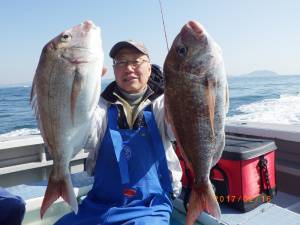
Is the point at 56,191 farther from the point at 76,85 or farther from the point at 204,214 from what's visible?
the point at 204,214

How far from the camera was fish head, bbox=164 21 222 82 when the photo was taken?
2.16 metres

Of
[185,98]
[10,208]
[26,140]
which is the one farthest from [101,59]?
[26,140]

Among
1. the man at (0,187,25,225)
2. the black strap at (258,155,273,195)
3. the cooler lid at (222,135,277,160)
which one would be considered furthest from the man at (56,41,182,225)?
the black strap at (258,155,273,195)

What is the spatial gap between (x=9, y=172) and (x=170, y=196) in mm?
3147

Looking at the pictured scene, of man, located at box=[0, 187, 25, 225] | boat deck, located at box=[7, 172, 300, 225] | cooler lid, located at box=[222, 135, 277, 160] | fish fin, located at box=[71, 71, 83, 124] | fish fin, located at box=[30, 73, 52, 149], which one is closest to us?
fish fin, located at box=[71, 71, 83, 124]

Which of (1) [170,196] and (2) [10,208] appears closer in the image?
(2) [10,208]

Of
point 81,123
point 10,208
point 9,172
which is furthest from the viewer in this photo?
point 9,172

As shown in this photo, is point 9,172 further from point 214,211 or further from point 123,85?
point 214,211

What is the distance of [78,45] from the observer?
2164mm

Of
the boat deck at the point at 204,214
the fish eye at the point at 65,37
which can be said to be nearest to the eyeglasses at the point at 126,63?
the fish eye at the point at 65,37

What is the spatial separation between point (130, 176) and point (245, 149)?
4.70ft

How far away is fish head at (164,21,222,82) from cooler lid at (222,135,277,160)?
185cm

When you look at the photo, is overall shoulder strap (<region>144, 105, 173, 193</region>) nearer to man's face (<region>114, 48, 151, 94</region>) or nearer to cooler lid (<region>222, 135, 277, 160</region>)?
man's face (<region>114, 48, 151, 94</region>)

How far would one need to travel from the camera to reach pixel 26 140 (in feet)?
18.1
